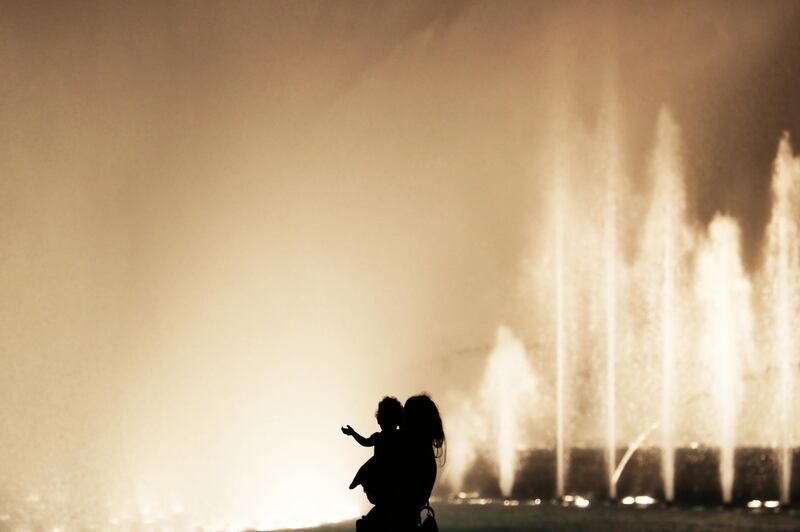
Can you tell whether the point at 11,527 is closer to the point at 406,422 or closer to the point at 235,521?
the point at 235,521

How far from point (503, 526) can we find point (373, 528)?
31206 millimetres

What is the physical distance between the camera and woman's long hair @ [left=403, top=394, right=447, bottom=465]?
5.14 meters

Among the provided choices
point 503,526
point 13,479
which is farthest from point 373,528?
point 13,479

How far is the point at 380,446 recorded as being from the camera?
5.10 meters

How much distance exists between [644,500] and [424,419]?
3704cm

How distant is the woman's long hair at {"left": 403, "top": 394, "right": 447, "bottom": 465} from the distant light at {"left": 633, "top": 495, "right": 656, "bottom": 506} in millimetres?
36403

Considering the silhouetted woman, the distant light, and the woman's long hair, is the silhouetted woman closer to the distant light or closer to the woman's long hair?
the woman's long hair

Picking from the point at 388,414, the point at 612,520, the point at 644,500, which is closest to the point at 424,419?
the point at 388,414

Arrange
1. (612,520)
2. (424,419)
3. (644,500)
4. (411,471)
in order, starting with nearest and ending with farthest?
(411,471) < (424,419) < (612,520) < (644,500)

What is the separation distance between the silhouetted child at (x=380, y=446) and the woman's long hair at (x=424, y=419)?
0.14ft

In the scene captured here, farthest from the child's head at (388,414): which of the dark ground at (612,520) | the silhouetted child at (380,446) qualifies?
the dark ground at (612,520)

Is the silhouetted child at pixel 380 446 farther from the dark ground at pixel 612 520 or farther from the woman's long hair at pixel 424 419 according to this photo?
the dark ground at pixel 612 520

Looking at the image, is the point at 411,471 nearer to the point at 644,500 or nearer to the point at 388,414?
the point at 388,414

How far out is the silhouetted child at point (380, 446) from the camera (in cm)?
501
